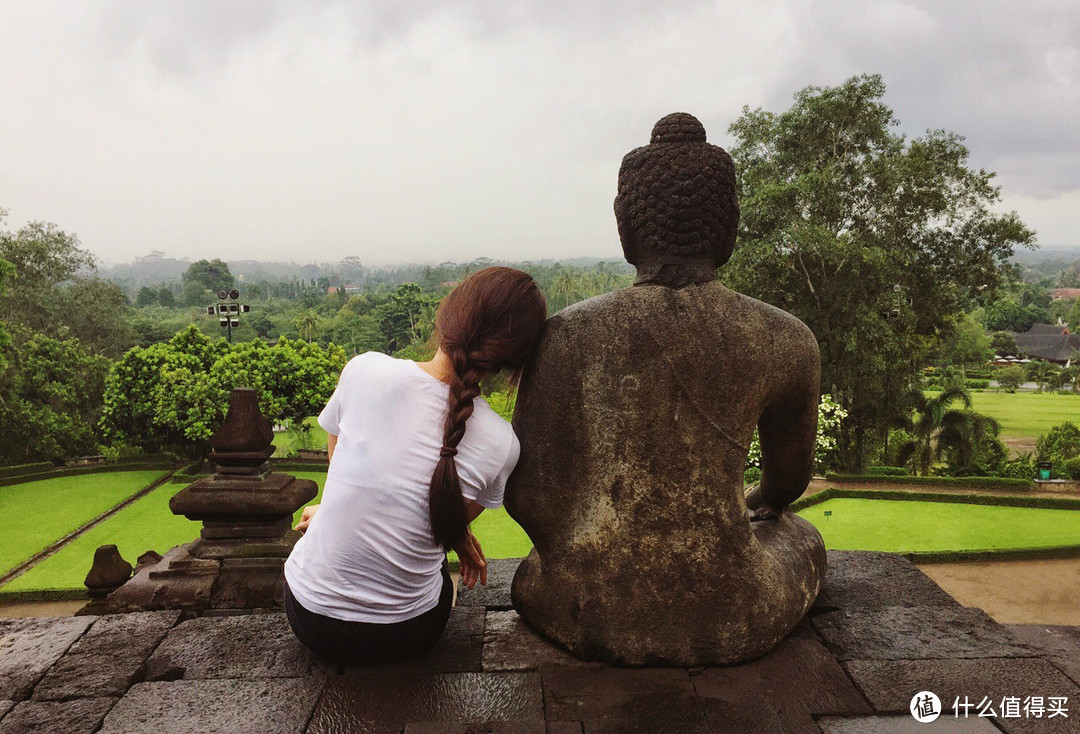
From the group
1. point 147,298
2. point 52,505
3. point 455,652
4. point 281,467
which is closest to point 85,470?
point 52,505

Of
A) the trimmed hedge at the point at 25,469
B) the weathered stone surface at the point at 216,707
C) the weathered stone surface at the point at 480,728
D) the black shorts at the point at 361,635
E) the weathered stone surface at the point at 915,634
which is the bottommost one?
the trimmed hedge at the point at 25,469

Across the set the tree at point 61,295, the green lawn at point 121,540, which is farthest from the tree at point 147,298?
the green lawn at point 121,540

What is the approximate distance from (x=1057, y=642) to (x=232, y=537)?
3.99 meters

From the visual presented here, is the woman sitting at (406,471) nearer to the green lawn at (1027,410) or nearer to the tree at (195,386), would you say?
the tree at (195,386)

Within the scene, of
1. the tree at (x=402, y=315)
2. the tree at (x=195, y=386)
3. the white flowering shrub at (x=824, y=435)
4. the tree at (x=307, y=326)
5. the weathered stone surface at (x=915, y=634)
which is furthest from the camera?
the tree at (x=402, y=315)

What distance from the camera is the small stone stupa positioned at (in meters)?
3.64

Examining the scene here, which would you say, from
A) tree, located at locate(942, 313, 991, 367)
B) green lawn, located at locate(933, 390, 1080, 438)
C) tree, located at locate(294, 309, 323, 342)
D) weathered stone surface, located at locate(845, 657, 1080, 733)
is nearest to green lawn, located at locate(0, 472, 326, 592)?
weathered stone surface, located at locate(845, 657, 1080, 733)

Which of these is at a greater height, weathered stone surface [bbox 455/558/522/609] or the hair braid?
the hair braid

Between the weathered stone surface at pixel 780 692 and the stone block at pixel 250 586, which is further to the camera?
the stone block at pixel 250 586

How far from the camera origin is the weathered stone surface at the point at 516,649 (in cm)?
234

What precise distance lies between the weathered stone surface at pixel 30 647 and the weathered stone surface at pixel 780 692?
7.51 feet

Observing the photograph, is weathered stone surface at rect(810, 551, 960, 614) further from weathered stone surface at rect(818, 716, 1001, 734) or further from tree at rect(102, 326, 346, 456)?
tree at rect(102, 326, 346, 456)
